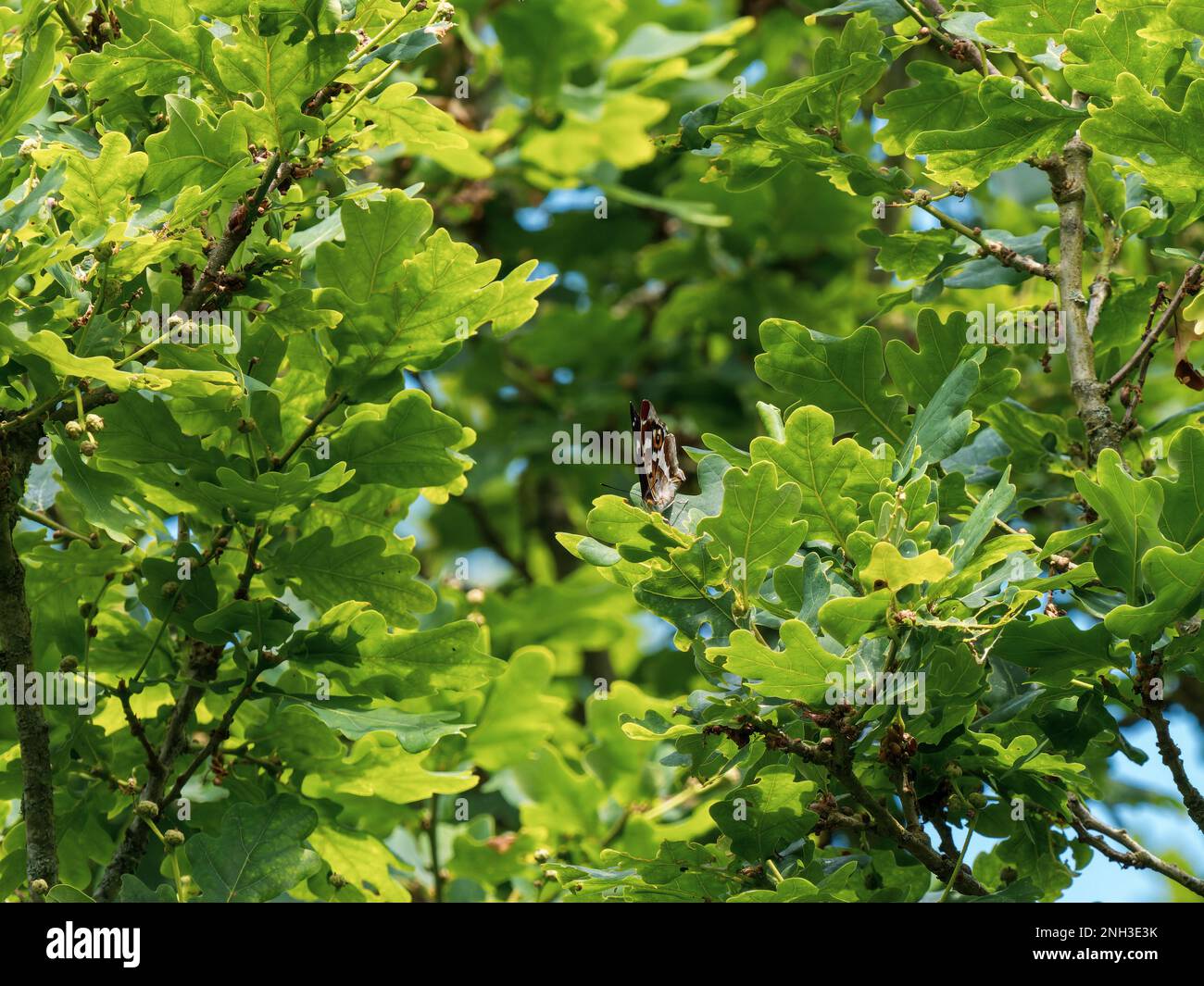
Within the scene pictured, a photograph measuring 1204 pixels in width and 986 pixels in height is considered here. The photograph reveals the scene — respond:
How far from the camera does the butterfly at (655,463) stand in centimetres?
255

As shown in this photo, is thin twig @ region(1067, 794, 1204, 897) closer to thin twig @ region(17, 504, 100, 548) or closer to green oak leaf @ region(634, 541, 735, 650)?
green oak leaf @ region(634, 541, 735, 650)

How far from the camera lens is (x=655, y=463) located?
2.57 m

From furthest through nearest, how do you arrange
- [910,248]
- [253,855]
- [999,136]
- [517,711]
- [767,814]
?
[517,711] → [910,248] → [999,136] → [253,855] → [767,814]

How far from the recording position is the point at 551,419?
18.9ft

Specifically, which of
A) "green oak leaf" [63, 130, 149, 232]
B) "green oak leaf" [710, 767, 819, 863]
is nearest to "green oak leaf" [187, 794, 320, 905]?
"green oak leaf" [710, 767, 819, 863]

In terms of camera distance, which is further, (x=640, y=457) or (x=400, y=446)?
(x=400, y=446)

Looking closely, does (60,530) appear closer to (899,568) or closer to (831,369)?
(831,369)

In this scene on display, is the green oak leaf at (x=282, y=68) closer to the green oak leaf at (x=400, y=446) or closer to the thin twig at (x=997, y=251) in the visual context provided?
the green oak leaf at (x=400, y=446)

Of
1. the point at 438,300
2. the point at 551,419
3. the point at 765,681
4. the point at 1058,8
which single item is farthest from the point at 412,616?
the point at 551,419

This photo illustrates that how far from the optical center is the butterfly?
2555 mm

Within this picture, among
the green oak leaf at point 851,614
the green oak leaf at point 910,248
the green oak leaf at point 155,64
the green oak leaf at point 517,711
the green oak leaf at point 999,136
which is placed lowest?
the green oak leaf at point 517,711

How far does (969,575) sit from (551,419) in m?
3.57

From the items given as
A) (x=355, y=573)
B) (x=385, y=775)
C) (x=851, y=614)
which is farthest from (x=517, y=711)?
(x=851, y=614)

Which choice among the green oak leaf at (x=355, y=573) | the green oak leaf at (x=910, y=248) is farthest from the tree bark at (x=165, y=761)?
the green oak leaf at (x=910, y=248)
